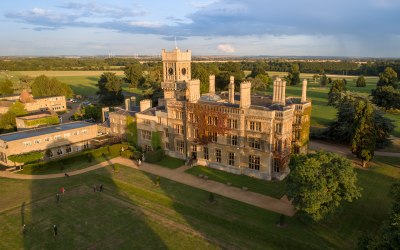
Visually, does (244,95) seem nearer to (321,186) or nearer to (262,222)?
(262,222)

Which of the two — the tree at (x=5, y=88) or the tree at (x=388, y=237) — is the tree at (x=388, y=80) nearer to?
the tree at (x=388, y=237)

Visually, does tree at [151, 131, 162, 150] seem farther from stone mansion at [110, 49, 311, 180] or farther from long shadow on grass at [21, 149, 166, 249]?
long shadow on grass at [21, 149, 166, 249]

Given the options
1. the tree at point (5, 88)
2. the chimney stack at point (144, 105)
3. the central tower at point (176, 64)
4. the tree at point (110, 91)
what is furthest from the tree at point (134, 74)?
the chimney stack at point (144, 105)

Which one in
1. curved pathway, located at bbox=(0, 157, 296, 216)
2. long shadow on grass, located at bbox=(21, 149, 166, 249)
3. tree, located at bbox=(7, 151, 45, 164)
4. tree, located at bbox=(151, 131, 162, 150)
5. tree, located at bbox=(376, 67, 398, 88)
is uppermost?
tree, located at bbox=(376, 67, 398, 88)

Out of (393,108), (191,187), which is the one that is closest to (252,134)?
(191,187)

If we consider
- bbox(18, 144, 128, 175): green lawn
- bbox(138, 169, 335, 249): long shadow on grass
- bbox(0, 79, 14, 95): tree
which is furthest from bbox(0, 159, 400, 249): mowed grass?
bbox(0, 79, 14, 95): tree
